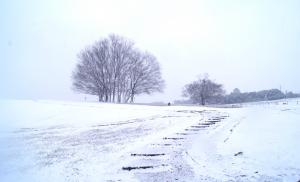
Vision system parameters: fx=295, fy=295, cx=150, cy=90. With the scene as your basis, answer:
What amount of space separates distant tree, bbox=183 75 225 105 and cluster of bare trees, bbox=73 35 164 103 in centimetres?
2643

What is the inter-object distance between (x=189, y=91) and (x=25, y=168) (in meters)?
73.1

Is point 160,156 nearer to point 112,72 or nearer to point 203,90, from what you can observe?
point 112,72

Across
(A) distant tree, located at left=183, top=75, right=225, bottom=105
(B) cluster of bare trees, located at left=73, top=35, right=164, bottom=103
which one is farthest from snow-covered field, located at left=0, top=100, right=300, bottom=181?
(A) distant tree, located at left=183, top=75, right=225, bottom=105

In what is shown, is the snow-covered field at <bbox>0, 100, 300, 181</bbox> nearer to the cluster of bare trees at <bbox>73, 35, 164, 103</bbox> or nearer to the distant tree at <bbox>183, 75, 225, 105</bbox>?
the cluster of bare trees at <bbox>73, 35, 164, 103</bbox>

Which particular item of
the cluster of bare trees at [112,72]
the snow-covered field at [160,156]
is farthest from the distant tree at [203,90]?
the snow-covered field at [160,156]

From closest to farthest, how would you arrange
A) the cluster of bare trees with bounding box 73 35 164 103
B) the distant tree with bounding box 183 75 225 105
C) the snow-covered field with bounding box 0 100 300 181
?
the snow-covered field with bounding box 0 100 300 181, the cluster of bare trees with bounding box 73 35 164 103, the distant tree with bounding box 183 75 225 105

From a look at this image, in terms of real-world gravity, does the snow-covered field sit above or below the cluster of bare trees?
below

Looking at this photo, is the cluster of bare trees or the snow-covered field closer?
the snow-covered field

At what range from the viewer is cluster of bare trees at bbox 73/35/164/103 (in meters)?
A: 50.3

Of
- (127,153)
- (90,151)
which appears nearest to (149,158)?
(127,153)

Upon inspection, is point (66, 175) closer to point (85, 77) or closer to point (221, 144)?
point (221, 144)

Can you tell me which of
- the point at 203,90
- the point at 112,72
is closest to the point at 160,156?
the point at 112,72

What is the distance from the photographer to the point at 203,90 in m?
77.4

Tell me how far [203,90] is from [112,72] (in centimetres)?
3388
